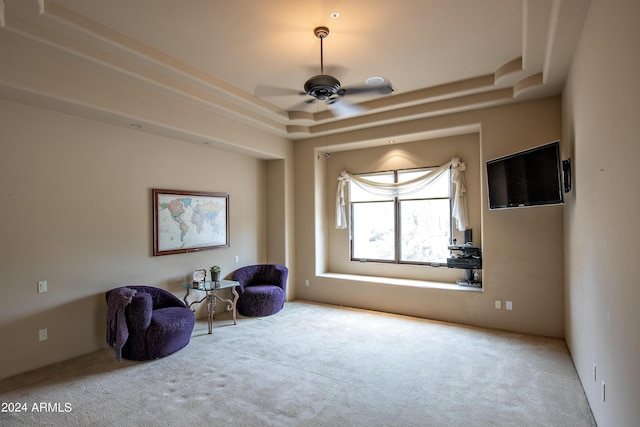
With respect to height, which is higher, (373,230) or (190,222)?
(190,222)

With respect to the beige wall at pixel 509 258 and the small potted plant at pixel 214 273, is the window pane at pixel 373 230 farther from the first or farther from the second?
the small potted plant at pixel 214 273

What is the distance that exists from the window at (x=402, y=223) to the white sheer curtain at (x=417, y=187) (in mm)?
129

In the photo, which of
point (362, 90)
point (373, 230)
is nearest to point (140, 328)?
point (362, 90)

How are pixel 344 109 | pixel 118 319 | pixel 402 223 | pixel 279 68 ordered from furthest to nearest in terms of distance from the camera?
pixel 402 223
pixel 344 109
pixel 279 68
pixel 118 319

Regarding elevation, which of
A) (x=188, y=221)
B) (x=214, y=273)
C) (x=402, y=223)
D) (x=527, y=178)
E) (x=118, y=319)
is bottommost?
(x=118, y=319)

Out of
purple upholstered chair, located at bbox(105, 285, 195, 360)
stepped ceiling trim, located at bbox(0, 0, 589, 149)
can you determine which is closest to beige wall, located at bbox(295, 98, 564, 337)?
stepped ceiling trim, located at bbox(0, 0, 589, 149)

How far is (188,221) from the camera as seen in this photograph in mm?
5160

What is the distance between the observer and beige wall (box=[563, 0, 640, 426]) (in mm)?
1752

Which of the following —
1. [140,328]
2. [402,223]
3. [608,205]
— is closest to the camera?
[608,205]

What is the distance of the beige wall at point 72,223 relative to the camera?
11.3ft

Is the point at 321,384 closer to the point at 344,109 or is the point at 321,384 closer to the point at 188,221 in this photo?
the point at 188,221

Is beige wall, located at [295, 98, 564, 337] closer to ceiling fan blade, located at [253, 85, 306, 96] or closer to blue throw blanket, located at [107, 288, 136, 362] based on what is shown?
ceiling fan blade, located at [253, 85, 306, 96]

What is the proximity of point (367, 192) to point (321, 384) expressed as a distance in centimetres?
394

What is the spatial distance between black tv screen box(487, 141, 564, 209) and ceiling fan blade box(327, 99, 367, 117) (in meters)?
2.15
